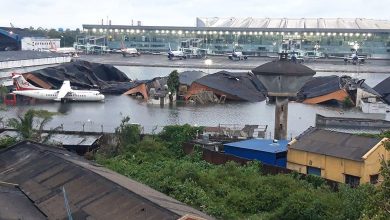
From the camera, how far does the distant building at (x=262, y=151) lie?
45.1 feet

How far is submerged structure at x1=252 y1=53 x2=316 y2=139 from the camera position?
657 inches

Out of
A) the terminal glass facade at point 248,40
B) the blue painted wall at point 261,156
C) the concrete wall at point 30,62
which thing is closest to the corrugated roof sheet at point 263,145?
the blue painted wall at point 261,156

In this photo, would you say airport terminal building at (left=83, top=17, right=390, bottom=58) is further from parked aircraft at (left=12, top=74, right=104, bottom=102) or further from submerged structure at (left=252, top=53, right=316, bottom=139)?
submerged structure at (left=252, top=53, right=316, bottom=139)

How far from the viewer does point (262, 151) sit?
1383cm

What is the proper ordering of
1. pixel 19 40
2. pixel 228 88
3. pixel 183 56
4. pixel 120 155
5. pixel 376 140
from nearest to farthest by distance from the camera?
pixel 376 140 → pixel 120 155 → pixel 228 88 → pixel 19 40 → pixel 183 56

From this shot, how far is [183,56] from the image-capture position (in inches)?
2586

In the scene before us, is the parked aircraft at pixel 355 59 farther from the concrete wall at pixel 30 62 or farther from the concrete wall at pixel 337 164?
the concrete wall at pixel 337 164

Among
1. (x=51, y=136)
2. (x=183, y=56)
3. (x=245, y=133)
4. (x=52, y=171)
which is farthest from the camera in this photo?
(x=183, y=56)

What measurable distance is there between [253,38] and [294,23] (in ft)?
49.1

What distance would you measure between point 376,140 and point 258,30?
64534mm

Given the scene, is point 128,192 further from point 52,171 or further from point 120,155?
point 120,155

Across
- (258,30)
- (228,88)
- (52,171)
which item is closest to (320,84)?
(228,88)

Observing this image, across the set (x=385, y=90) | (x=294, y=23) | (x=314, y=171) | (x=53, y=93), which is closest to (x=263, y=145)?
(x=314, y=171)

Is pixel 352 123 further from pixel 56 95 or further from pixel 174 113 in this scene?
pixel 56 95
